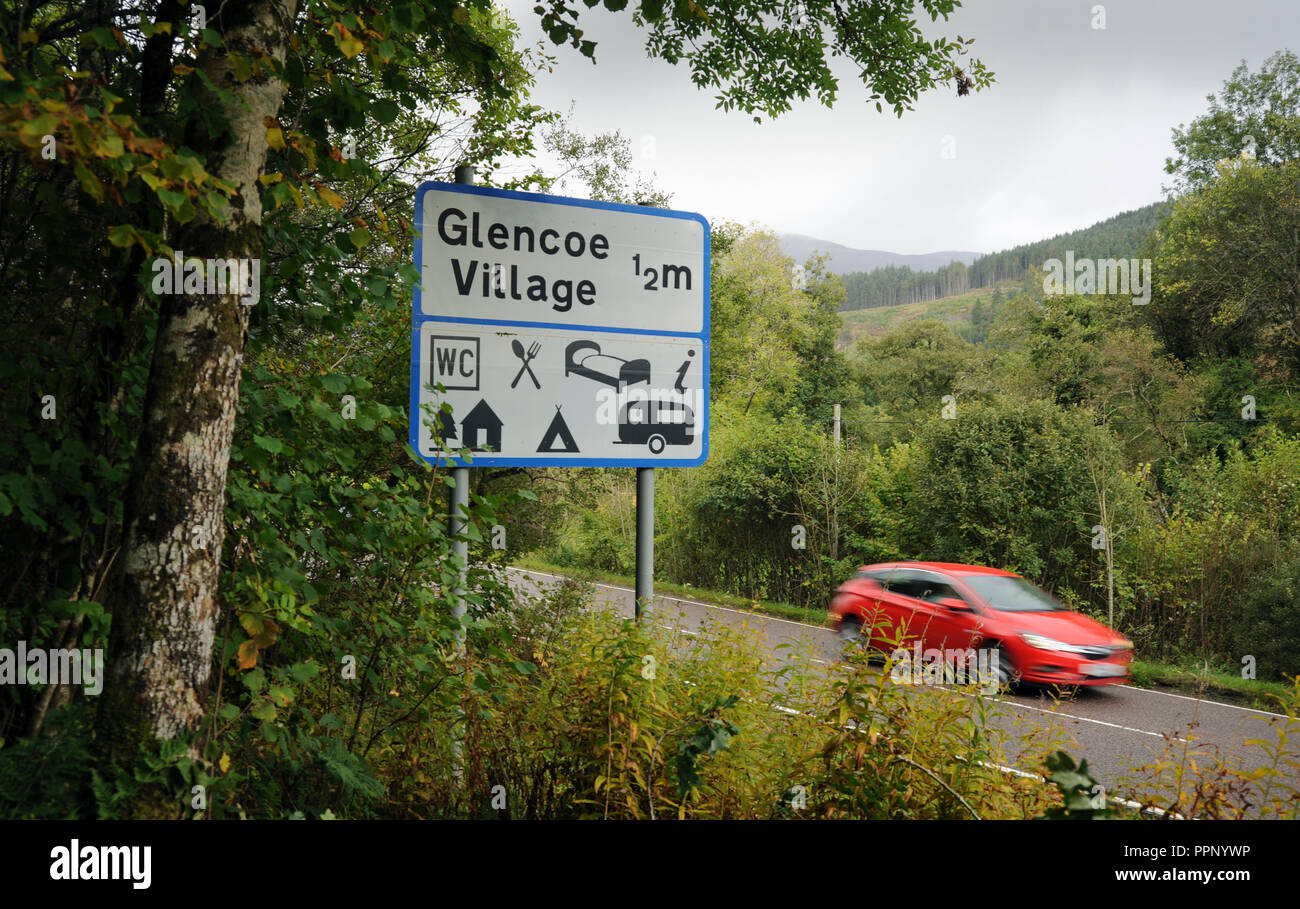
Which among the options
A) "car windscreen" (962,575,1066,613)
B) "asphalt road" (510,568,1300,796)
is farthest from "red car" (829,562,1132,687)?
"asphalt road" (510,568,1300,796)

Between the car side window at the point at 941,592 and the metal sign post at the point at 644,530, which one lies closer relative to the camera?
the metal sign post at the point at 644,530

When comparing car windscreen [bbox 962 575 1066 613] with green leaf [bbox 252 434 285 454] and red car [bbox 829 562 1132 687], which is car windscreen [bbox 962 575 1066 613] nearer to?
red car [bbox 829 562 1132 687]

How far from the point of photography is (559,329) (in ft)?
15.3

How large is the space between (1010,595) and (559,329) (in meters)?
Result: 7.68

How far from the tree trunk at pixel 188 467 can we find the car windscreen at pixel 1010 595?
901cm

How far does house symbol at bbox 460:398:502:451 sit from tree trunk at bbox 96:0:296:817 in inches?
67.2

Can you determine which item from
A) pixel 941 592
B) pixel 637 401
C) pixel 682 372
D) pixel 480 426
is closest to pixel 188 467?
pixel 480 426

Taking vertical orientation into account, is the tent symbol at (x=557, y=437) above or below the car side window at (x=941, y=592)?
above

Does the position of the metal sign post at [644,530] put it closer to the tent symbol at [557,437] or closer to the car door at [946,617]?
the tent symbol at [557,437]

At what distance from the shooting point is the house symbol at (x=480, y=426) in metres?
4.48

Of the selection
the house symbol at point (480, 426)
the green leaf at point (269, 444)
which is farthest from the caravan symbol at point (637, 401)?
the green leaf at point (269, 444)

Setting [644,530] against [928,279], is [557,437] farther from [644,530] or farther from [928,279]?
[928,279]

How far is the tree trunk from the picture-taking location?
256 cm
